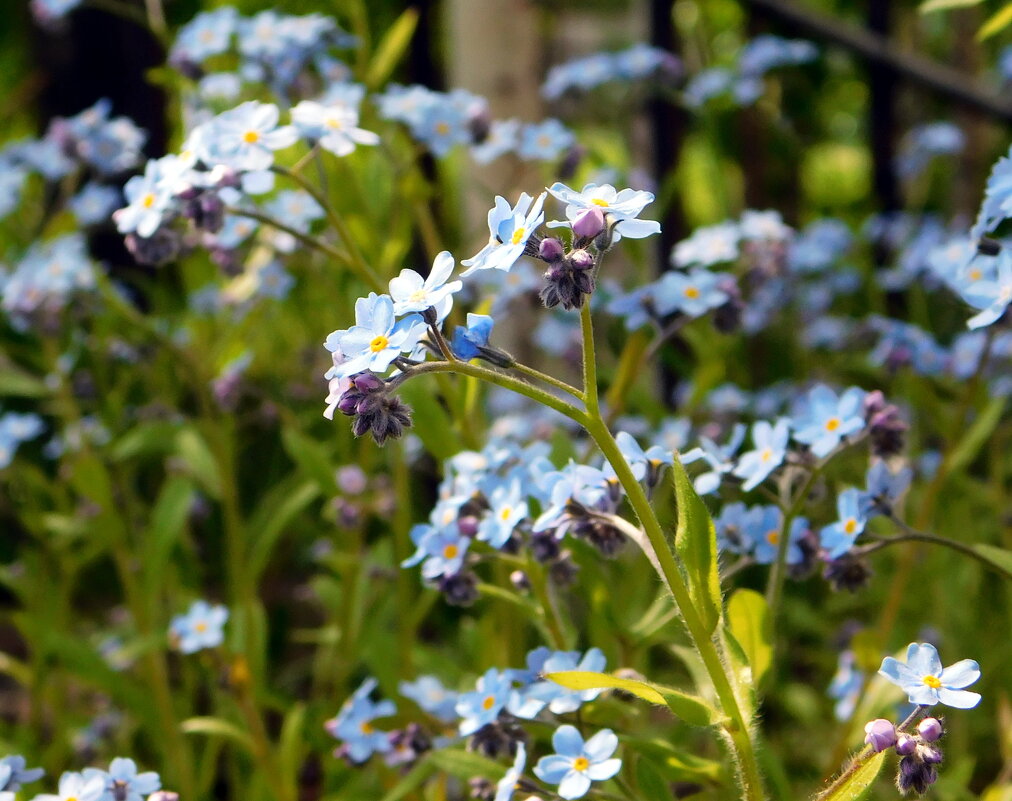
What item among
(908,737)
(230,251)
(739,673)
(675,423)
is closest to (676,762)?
(739,673)

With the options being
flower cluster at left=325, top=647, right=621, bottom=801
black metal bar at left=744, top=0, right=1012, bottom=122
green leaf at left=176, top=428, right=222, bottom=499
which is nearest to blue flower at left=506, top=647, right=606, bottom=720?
flower cluster at left=325, top=647, right=621, bottom=801

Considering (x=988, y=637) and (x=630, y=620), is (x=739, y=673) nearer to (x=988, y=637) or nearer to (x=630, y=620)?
(x=630, y=620)

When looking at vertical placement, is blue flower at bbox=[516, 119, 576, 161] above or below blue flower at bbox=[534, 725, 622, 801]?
above

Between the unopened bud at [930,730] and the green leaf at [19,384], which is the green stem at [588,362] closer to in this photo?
the unopened bud at [930,730]

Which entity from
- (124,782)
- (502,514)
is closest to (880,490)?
(502,514)

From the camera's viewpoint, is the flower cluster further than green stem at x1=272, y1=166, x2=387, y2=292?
No

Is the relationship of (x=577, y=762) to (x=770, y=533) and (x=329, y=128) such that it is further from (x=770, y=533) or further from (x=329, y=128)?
(x=329, y=128)

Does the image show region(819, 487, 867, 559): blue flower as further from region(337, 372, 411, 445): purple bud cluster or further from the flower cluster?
region(337, 372, 411, 445): purple bud cluster

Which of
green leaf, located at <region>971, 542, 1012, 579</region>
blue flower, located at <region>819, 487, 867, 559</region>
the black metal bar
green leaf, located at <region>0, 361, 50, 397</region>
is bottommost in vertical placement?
green leaf, located at <region>971, 542, 1012, 579</region>
